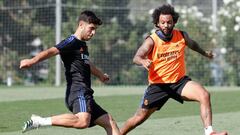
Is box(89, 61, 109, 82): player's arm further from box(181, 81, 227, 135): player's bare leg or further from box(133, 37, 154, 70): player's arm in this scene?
box(181, 81, 227, 135): player's bare leg

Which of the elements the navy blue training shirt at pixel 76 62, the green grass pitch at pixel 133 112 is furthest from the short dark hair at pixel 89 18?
the green grass pitch at pixel 133 112

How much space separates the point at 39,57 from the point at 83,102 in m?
0.80

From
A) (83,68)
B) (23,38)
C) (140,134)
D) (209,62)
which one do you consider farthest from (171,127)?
(23,38)

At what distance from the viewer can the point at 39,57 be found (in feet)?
28.0

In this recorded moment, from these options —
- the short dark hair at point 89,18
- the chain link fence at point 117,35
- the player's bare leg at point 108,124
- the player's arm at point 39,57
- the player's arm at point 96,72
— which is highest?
the short dark hair at point 89,18

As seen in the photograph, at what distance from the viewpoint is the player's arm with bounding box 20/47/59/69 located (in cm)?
833

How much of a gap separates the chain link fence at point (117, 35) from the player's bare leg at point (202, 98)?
1816 centimetres

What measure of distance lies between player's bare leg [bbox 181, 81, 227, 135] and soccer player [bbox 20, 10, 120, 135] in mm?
1313

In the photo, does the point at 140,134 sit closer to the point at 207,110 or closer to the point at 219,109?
the point at 207,110

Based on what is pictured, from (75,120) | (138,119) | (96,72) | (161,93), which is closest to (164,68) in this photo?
(161,93)

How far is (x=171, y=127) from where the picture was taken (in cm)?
1195

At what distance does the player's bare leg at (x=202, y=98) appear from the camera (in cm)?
970

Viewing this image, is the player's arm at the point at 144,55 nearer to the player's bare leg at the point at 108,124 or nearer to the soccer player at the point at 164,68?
the soccer player at the point at 164,68

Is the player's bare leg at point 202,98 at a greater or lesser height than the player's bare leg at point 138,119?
greater
